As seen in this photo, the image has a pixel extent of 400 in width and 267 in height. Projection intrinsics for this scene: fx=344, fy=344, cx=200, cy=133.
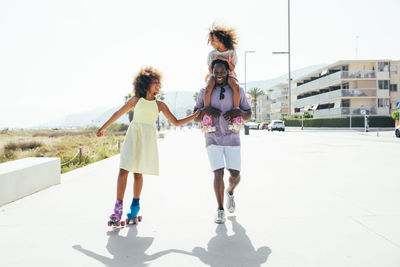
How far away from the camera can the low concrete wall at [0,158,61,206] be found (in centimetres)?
480

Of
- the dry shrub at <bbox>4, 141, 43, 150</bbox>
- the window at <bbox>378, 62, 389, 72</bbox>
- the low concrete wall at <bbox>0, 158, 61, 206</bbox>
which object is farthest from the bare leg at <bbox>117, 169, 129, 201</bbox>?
the window at <bbox>378, 62, 389, 72</bbox>

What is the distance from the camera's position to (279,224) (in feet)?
12.0

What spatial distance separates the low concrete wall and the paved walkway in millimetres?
157

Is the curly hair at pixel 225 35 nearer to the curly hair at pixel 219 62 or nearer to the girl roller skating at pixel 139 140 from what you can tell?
the curly hair at pixel 219 62

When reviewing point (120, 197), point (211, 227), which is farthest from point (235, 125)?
point (120, 197)

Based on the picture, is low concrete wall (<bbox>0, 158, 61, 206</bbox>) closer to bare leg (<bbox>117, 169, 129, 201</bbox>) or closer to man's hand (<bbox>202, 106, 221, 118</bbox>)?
bare leg (<bbox>117, 169, 129, 201</bbox>)

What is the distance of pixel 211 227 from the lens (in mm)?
3600

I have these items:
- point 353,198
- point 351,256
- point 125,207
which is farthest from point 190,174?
point 351,256

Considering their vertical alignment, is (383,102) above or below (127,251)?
above

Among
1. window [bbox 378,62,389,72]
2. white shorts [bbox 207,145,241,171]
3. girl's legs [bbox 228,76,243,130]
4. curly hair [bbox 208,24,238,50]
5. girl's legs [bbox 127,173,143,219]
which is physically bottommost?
girl's legs [bbox 127,173,143,219]

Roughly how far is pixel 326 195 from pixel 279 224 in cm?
174

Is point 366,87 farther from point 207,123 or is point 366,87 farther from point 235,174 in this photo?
point 207,123

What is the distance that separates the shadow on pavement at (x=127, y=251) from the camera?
268cm

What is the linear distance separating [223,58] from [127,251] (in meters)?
2.30
